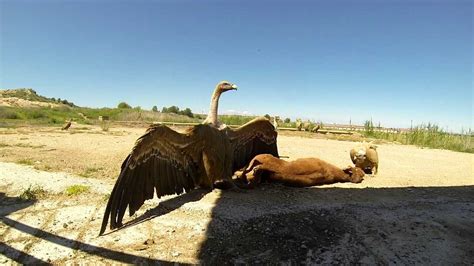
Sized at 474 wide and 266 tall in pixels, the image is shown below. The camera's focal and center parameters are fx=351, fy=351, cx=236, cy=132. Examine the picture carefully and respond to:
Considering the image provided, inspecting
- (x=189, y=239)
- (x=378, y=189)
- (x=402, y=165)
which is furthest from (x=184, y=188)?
(x=402, y=165)

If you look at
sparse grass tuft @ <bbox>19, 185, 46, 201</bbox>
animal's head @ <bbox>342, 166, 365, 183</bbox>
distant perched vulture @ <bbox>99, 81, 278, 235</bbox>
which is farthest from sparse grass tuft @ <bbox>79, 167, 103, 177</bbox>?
animal's head @ <bbox>342, 166, 365, 183</bbox>

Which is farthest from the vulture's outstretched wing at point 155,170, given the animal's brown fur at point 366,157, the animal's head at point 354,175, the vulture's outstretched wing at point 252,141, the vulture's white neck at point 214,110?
the animal's brown fur at point 366,157

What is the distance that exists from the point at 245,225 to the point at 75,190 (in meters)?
2.98

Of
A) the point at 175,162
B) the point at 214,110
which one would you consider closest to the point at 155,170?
the point at 175,162

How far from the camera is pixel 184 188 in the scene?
20.0ft

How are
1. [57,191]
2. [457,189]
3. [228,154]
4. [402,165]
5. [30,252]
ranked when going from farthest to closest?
[402,165] → [457,189] → [228,154] → [57,191] → [30,252]

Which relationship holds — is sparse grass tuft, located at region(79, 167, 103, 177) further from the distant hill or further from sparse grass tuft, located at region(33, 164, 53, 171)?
the distant hill

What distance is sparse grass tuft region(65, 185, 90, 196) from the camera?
569cm

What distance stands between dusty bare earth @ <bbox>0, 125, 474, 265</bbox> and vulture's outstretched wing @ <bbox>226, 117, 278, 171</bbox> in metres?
1.24

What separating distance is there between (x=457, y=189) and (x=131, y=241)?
6642 millimetres

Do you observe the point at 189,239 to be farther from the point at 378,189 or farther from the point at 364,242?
the point at 378,189

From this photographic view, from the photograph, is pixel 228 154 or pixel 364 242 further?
pixel 228 154

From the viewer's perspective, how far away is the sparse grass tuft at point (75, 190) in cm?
569

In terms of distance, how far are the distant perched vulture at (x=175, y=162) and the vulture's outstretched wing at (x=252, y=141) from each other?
0.03 metres
